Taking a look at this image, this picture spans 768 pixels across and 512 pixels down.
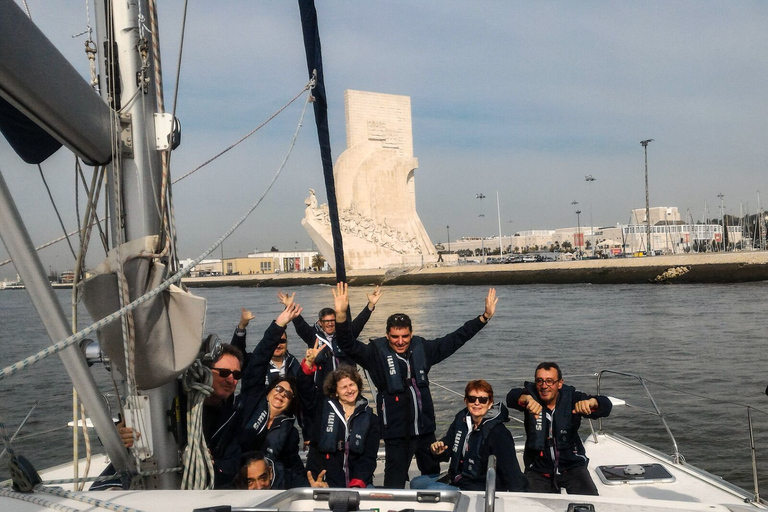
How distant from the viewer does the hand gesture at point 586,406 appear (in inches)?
126

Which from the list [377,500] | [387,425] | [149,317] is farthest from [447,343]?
[149,317]

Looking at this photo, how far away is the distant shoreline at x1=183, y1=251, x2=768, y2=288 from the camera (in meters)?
35.0

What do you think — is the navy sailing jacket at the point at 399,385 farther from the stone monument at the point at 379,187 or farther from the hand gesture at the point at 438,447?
the stone monument at the point at 379,187

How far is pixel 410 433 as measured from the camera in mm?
3465

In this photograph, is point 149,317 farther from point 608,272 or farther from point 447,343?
point 608,272

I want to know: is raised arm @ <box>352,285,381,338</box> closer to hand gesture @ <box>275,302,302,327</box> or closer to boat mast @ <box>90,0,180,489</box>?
hand gesture @ <box>275,302,302,327</box>

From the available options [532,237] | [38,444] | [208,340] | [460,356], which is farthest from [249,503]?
[532,237]

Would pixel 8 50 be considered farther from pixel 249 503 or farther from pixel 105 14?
pixel 249 503

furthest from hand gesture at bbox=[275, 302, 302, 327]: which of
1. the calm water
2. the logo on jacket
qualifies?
the calm water

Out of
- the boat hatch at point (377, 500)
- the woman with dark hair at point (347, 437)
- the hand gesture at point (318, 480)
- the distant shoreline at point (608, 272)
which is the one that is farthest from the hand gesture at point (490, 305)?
the distant shoreline at point (608, 272)

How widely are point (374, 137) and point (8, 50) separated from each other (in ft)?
182

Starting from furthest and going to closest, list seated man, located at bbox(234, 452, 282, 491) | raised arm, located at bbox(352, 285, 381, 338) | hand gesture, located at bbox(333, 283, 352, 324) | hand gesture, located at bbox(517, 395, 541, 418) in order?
raised arm, located at bbox(352, 285, 381, 338) < hand gesture, located at bbox(333, 283, 352, 324) < hand gesture, located at bbox(517, 395, 541, 418) < seated man, located at bbox(234, 452, 282, 491)

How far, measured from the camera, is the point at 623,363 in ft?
40.0

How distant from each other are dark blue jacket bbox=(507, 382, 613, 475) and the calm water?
104 centimetres
